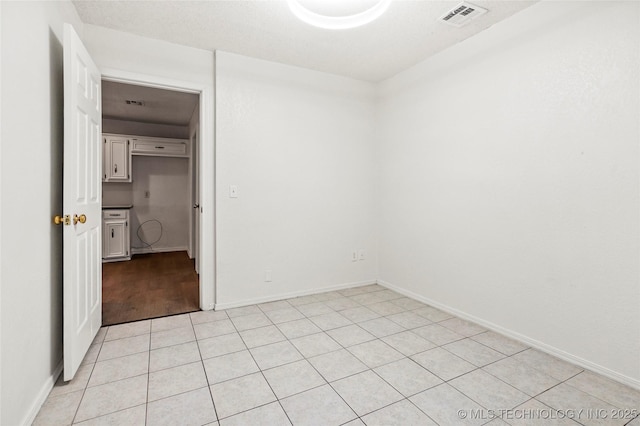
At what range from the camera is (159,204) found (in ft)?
20.7

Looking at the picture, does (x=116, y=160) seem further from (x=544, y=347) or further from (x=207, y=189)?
(x=544, y=347)

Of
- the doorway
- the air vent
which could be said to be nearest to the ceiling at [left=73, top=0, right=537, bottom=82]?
the air vent

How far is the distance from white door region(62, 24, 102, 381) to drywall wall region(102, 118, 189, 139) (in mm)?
3863

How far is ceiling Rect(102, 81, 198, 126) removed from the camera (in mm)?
4137

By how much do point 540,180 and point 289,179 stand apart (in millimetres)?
2235

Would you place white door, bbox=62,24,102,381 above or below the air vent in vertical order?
below

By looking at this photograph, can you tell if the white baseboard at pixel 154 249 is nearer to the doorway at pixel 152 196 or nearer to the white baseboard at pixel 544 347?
the doorway at pixel 152 196

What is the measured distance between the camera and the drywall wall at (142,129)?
582 centimetres

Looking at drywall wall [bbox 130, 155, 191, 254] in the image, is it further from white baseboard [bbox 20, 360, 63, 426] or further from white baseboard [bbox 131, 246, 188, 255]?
white baseboard [bbox 20, 360, 63, 426]

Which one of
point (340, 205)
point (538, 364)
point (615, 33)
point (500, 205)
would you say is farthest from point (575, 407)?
point (340, 205)

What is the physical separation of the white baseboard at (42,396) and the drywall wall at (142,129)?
198 inches

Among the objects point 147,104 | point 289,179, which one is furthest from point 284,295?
point 147,104

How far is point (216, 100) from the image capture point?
121 inches

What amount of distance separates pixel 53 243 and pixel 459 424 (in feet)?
7.96
